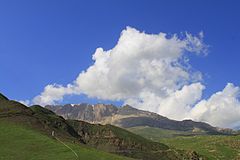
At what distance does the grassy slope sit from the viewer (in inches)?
4109

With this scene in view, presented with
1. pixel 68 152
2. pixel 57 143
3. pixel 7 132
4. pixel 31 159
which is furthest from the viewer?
pixel 7 132

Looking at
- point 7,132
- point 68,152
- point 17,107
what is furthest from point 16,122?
point 68,152

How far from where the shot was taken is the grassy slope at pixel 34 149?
10437 cm

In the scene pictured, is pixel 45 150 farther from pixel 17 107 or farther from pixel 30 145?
pixel 17 107

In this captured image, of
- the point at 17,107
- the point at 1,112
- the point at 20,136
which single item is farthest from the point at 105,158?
the point at 17,107

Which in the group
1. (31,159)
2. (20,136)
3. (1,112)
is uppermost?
(1,112)

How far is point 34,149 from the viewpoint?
112250 millimetres

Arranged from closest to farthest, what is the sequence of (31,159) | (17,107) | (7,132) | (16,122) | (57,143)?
(31,159) < (57,143) < (7,132) < (16,122) < (17,107)

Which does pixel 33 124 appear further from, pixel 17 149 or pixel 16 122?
pixel 17 149

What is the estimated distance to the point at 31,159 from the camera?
329ft

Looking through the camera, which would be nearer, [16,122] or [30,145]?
[30,145]

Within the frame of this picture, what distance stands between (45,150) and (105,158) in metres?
18.0

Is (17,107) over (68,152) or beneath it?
over

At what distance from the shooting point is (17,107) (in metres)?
188
